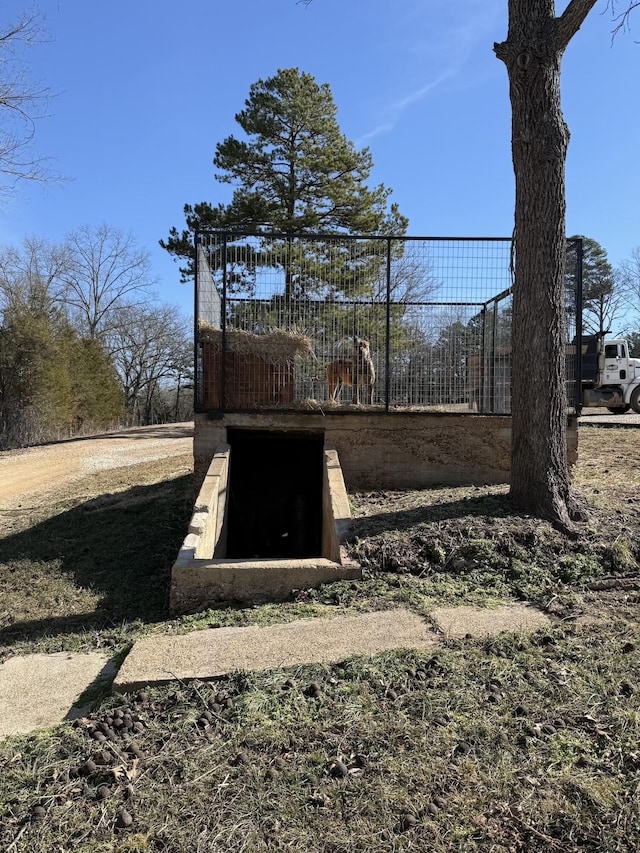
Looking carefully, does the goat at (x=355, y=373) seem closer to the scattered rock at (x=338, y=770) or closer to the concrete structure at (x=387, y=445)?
the concrete structure at (x=387, y=445)

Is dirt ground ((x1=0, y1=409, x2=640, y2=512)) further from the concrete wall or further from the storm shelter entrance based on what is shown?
the storm shelter entrance

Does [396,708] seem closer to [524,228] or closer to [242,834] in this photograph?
[242,834]

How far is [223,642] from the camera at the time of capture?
3359 millimetres

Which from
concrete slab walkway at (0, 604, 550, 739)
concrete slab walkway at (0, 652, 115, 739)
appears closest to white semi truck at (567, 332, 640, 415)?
concrete slab walkway at (0, 604, 550, 739)

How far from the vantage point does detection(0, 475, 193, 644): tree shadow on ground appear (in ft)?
15.2

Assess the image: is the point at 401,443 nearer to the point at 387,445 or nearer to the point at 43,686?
the point at 387,445

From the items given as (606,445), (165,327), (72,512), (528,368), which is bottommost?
(72,512)

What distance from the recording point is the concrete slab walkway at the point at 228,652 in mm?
2963

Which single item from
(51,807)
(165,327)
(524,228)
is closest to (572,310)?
(524,228)

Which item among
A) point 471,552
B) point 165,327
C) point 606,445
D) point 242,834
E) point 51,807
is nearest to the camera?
point 242,834

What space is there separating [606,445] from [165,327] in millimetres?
33053

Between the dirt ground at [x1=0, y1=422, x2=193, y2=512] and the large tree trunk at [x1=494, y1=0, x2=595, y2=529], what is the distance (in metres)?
8.17

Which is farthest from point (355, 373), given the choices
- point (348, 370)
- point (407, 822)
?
point (407, 822)

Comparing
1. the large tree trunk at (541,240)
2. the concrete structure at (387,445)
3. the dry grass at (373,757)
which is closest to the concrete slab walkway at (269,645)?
the dry grass at (373,757)
